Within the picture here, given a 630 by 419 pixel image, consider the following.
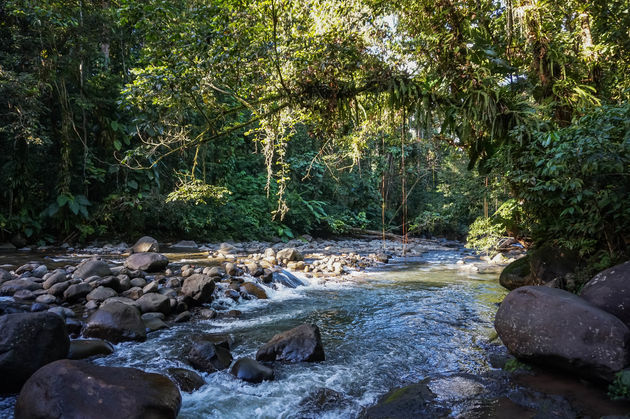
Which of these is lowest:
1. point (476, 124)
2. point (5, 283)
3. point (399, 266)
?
point (399, 266)

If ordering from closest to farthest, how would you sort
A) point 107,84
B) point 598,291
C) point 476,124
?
point 598,291 < point 476,124 < point 107,84

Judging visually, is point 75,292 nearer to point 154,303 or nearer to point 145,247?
point 154,303

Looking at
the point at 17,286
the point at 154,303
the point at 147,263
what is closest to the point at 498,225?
the point at 154,303

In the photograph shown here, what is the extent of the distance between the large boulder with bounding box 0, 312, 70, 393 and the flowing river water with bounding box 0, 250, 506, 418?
8.9 inches

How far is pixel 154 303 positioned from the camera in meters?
5.26

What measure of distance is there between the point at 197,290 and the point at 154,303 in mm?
791

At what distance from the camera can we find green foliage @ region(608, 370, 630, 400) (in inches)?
100

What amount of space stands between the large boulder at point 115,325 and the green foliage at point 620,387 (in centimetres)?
463

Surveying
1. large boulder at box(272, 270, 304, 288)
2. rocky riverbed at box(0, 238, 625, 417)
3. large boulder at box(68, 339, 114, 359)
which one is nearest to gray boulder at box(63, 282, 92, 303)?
rocky riverbed at box(0, 238, 625, 417)

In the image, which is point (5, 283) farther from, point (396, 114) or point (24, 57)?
point (24, 57)

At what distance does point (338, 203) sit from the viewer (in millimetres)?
22016

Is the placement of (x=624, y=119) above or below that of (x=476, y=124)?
below

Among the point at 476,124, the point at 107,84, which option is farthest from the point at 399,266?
the point at 107,84

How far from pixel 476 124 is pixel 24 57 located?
11.8 metres
